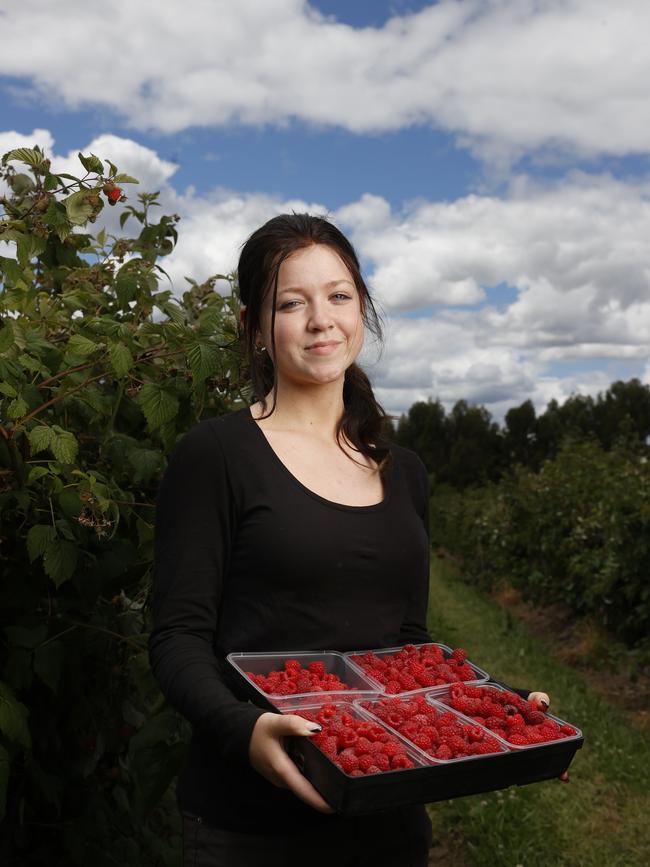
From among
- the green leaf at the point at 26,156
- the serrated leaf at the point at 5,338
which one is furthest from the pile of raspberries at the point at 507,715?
the green leaf at the point at 26,156

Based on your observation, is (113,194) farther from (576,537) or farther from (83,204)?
(576,537)

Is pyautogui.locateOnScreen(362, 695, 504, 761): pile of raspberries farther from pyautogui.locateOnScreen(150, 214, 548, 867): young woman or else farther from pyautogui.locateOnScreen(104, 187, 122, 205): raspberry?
pyautogui.locateOnScreen(104, 187, 122, 205): raspberry

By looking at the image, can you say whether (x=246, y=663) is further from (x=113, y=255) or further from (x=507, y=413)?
(x=507, y=413)

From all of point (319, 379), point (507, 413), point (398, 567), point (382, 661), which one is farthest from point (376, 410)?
point (507, 413)

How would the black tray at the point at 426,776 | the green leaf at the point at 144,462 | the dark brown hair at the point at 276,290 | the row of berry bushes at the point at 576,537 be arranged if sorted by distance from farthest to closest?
1. the row of berry bushes at the point at 576,537
2. the green leaf at the point at 144,462
3. the dark brown hair at the point at 276,290
4. the black tray at the point at 426,776

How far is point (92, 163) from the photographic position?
2182 millimetres

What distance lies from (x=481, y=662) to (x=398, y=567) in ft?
21.6

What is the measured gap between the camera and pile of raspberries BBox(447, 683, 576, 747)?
155 cm

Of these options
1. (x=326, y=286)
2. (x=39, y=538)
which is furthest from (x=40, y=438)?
(x=326, y=286)

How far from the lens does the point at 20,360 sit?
7.17 feet

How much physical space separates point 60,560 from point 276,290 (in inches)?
33.5

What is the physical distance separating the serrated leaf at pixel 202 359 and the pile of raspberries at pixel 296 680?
0.73 m

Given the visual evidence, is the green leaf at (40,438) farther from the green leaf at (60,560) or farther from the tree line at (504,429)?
the tree line at (504,429)

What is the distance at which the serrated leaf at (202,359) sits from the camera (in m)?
2.08
